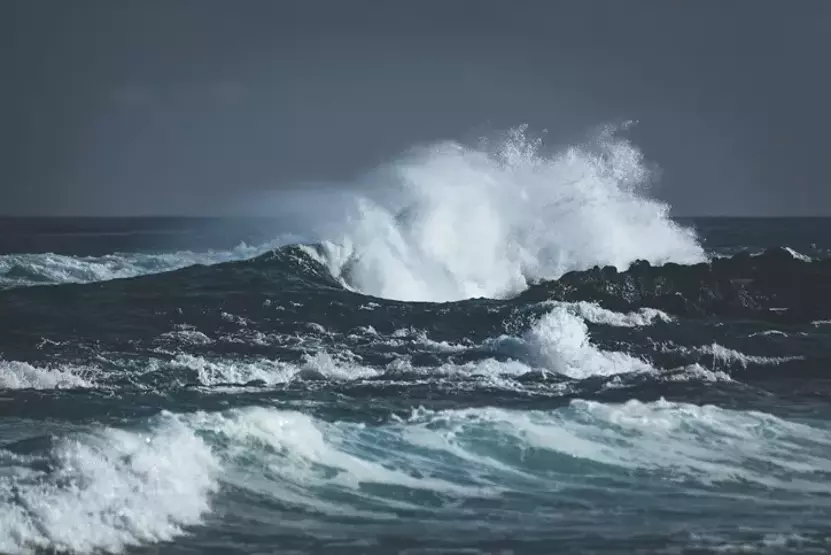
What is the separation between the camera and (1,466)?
12.2 meters

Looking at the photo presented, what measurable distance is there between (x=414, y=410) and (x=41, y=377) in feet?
22.8

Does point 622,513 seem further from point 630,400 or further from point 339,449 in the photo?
point 630,400

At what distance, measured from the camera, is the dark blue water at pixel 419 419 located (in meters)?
11.2

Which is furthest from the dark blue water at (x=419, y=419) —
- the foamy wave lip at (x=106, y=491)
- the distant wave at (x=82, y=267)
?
the distant wave at (x=82, y=267)

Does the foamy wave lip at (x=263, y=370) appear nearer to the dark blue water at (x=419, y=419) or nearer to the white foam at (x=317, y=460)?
the dark blue water at (x=419, y=419)

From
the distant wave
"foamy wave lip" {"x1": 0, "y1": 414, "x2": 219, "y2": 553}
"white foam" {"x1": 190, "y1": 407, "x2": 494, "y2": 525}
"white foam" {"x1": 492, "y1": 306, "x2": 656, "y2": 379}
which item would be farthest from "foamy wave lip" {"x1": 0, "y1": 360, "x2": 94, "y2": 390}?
the distant wave

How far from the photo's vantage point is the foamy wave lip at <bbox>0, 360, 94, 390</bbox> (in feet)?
61.5

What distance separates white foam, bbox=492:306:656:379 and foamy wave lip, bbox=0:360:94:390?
8238 millimetres

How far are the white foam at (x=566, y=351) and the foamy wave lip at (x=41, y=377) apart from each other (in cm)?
824

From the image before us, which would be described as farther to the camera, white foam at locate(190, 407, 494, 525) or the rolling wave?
white foam at locate(190, 407, 494, 525)

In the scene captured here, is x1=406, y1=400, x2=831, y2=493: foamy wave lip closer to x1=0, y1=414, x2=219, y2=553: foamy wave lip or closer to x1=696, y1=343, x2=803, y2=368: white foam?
x1=0, y1=414, x2=219, y2=553: foamy wave lip

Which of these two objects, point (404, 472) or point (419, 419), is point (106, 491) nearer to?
point (404, 472)

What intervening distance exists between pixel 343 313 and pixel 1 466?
49.1ft

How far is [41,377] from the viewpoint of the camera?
19.2 metres
